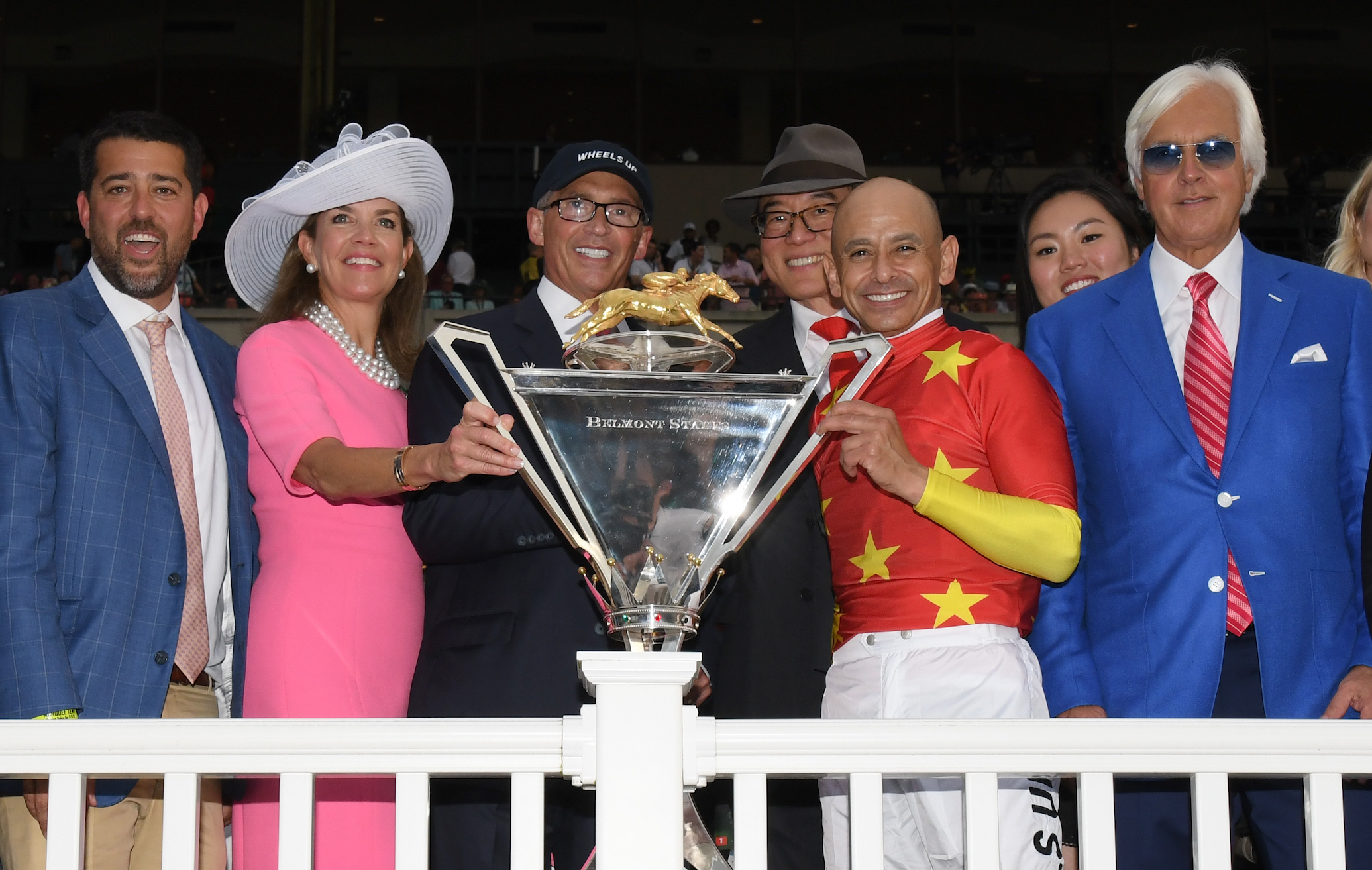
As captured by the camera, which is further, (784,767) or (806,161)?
(806,161)

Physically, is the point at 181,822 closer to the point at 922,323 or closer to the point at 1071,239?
the point at 922,323

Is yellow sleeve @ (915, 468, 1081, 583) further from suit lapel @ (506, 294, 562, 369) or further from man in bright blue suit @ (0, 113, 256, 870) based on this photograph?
man in bright blue suit @ (0, 113, 256, 870)

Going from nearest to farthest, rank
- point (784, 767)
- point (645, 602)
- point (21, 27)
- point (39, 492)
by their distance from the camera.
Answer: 1. point (784, 767)
2. point (645, 602)
3. point (39, 492)
4. point (21, 27)

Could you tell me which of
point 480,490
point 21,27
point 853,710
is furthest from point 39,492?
point 21,27

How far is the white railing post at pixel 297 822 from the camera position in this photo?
4.02 feet

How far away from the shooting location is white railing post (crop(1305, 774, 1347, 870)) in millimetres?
1265

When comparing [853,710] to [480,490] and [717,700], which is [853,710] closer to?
[717,700]

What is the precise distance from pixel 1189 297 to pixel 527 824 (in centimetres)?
129

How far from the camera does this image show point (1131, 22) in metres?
14.3

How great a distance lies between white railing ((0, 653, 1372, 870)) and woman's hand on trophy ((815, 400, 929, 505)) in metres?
0.40

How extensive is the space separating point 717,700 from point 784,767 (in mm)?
800

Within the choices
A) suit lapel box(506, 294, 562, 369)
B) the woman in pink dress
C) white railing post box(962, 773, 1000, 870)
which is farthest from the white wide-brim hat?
white railing post box(962, 773, 1000, 870)

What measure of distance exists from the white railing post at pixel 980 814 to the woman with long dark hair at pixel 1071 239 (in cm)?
141

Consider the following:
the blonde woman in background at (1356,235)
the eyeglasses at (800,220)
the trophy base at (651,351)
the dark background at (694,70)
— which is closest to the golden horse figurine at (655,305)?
the trophy base at (651,351)
